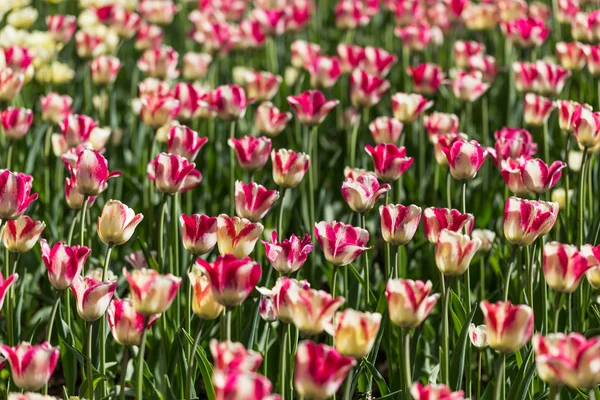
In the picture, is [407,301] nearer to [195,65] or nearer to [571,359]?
[571,359]

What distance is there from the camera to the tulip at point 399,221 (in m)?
1.98

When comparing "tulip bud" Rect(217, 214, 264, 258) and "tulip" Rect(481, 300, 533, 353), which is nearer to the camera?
"tulip" Rect(481, 300, 533, 353)

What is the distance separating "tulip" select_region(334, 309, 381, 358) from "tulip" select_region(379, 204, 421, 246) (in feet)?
1.64

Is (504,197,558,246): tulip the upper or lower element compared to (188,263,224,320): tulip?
upper

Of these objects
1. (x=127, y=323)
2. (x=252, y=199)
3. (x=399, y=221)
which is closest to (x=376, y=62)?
(x=252, y=199)

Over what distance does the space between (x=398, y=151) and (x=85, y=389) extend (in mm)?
1009

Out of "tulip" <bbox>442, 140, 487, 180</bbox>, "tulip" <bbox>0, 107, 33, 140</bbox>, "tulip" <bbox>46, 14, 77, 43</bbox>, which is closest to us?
"tulip" <bbox>442, 140, 487, 180</bbox>

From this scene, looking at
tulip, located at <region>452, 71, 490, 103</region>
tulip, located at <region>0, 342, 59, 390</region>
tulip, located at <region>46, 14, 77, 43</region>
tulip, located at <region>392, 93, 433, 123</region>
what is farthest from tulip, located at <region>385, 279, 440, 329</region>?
tulip, located at <region>46, 14, 77, 43</region>

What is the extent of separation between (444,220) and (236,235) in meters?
0.44

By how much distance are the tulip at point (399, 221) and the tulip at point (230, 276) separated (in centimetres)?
46

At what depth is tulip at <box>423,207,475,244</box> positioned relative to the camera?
1.96 m

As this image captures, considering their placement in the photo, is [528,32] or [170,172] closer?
[170,172]

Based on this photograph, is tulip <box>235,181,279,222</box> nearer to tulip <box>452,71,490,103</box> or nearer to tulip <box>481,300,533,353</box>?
tulip <box>481,300,533,353</box>

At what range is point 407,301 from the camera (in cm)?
160
